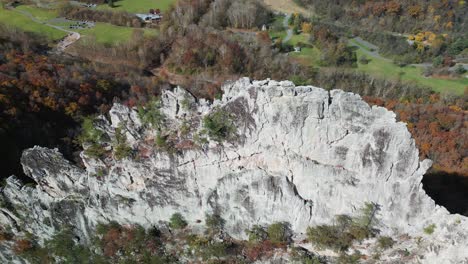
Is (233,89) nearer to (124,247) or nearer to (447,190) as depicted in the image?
(124,247)

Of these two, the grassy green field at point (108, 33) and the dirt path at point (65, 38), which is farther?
the grassy green field at point (108, 33)

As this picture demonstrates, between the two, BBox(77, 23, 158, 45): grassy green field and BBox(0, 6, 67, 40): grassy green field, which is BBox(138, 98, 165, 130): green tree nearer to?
BBox(77, 23, 158, 45): grassy green field

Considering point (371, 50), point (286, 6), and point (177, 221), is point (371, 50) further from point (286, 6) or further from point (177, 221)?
point (177, 221)

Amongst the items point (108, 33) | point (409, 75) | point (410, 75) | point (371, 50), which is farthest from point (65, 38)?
point (410, 75)

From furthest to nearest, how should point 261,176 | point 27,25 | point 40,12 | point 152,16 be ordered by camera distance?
point 152,16
point 40,12
point 27,25
point 261,176

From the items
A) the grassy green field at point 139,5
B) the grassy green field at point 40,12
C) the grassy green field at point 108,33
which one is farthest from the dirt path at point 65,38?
the grassy green field at point 139,5

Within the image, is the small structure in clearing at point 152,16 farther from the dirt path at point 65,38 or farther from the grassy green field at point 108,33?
the dirt path at point 65,38
